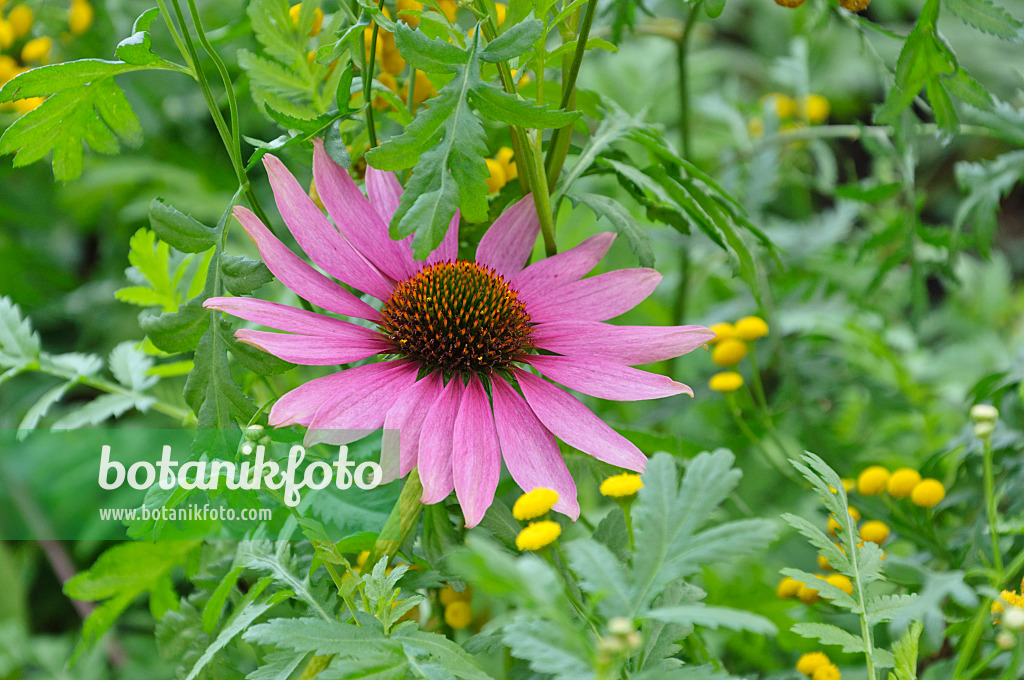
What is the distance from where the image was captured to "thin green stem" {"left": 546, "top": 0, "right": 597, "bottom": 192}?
468mm

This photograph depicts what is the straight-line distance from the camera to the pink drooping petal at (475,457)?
17.7 inches

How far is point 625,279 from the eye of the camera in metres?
0.54

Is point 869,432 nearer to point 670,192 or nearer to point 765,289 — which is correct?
point 765,289

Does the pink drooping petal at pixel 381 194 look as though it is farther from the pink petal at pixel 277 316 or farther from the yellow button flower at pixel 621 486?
the yellow button flower at pixel 621 486

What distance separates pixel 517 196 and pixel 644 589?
30cm

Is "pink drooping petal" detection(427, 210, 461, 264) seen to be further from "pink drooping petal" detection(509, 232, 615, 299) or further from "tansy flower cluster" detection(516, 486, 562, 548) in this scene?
"tansy flower cluster" detection(516, 486, 562, 548)

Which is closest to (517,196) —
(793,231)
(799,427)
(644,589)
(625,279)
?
A: (625,279)

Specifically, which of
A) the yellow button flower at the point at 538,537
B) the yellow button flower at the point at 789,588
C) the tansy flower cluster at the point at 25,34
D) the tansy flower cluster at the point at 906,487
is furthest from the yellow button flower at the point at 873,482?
the tansy flower cluster at the point at 25,34

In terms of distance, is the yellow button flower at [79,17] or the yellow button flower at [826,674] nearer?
the yellow button flower at [826,674]

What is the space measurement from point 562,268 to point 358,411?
18 cm

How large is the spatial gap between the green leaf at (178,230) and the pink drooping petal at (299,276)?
0.03 meters

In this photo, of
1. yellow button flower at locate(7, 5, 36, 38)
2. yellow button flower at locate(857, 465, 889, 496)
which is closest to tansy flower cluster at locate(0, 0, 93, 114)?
yellow button flower at locate(7, 5, 36, 38)

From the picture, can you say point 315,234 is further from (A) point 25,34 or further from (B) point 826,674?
(A) point 25,34

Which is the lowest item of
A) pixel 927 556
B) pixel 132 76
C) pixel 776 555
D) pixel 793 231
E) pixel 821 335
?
pixel 776 555
